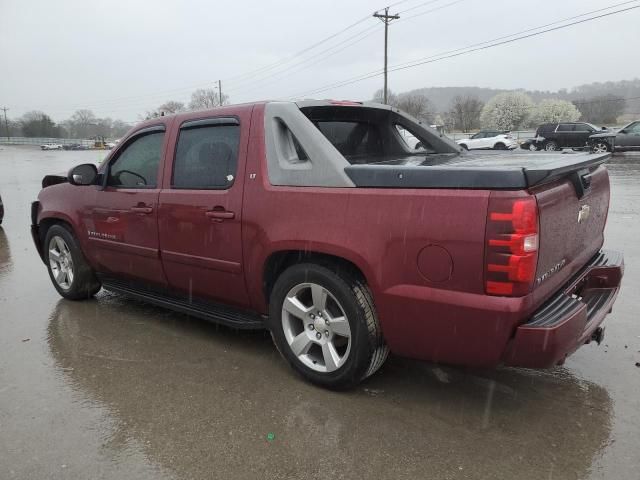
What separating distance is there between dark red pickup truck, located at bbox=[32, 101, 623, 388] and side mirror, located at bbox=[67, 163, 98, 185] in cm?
1

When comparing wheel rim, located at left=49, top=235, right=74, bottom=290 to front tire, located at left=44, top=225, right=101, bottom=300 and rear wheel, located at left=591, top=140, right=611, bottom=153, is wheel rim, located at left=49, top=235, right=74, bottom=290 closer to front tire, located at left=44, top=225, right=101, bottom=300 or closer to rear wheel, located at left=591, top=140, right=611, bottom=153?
front tire, located at left=44, top=225, right=101, bottom=300

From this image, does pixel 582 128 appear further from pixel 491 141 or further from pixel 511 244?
pixel 511 244

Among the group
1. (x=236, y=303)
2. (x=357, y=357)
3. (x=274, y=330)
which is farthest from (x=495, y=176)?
(x=236, y=303)

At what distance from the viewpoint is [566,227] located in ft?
9.37

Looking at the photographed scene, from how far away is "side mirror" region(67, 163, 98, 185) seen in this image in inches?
183

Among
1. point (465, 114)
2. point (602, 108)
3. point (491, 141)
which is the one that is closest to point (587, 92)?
point (602, 108)

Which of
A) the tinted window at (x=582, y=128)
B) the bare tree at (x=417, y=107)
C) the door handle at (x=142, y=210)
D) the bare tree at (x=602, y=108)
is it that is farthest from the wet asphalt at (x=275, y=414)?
the bare tree at (x=602, y=108)

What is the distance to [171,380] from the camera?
138 inches

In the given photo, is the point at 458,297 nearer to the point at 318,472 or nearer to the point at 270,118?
the point at 318,472

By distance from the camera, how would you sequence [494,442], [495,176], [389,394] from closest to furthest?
[495,176]
[494,442]
[389,394]

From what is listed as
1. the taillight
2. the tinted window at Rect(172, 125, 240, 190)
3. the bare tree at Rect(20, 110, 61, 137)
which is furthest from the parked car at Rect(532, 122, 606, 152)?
the bare tree at Rect(20, 110, 61, 137)

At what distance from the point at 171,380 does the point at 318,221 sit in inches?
58.4

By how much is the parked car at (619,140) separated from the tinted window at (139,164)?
2605 cm

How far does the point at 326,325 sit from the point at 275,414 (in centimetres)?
59
